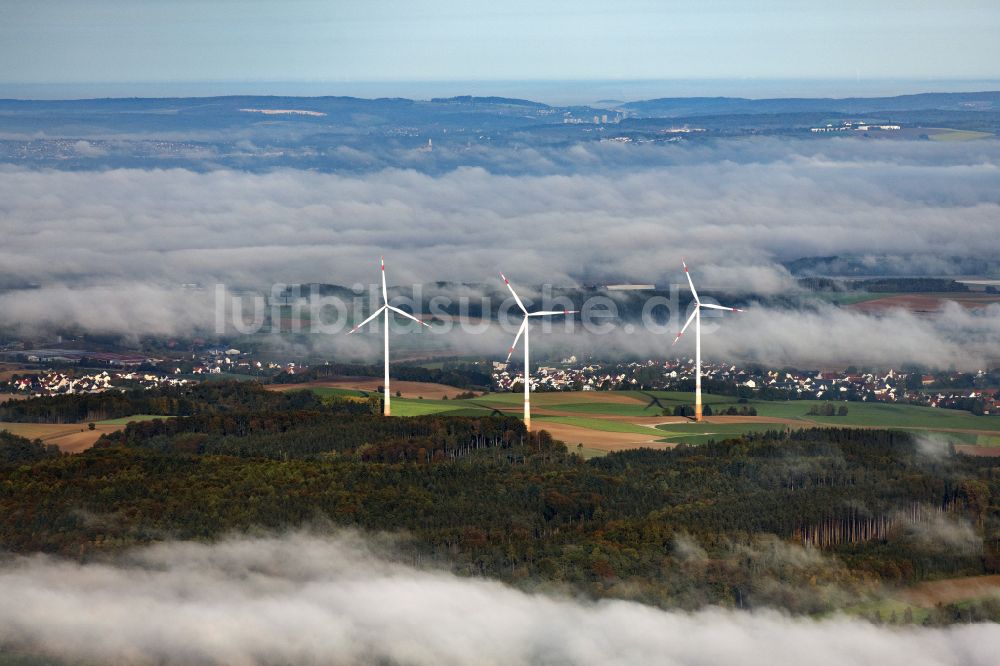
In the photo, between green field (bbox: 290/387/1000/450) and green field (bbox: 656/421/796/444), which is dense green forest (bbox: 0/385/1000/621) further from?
green field (bbox: 290/387/1000/450)

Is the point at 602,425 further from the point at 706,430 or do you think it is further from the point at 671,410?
the point at 671,410

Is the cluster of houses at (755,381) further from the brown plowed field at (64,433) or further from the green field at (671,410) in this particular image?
the brown plowed field at (64,433)

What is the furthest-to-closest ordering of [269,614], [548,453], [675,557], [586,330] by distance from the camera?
1. [586,330]
2. [548,453]
3. [675,557]
4. [269,614]

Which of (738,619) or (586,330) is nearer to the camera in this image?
(738,619)

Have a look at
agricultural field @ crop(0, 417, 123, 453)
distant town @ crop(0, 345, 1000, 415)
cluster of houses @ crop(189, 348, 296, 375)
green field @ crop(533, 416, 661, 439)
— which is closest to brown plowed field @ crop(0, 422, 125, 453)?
agricultural field @ crop(0, 417, 123, 453)

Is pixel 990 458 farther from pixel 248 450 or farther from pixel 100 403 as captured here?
pixel 100 403

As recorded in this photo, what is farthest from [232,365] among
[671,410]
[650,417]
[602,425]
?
[602,425]

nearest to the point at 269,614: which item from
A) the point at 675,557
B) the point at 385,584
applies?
the point at 385,584
